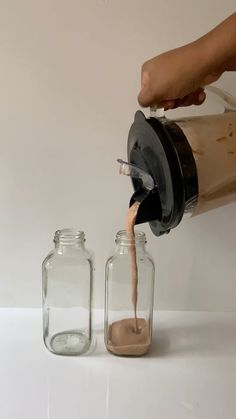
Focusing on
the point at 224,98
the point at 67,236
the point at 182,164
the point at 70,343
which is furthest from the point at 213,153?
the point at 70,343

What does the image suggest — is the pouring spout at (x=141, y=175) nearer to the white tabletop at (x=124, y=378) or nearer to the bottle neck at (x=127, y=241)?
the bottle neck at (x=127, y=241)

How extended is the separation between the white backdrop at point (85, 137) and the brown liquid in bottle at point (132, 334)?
14 centimetres

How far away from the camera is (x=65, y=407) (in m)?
0.71

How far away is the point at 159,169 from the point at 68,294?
397 mm

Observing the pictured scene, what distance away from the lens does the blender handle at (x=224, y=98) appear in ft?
2.60

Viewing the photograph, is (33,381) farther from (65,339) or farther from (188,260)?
(188,260)

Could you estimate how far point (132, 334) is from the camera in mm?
881

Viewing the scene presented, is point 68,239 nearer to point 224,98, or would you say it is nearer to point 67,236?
point 67,236

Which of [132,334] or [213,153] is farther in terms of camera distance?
[132,334]

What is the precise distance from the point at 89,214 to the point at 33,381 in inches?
13.6

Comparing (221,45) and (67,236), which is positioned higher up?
(221,45)

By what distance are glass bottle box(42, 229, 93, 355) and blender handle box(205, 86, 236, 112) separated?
333 millimetres

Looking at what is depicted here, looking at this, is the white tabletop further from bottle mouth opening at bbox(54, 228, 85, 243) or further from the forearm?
the forearm

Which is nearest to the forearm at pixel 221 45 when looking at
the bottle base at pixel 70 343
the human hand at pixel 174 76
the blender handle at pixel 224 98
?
the human hand at pixel 174 76
